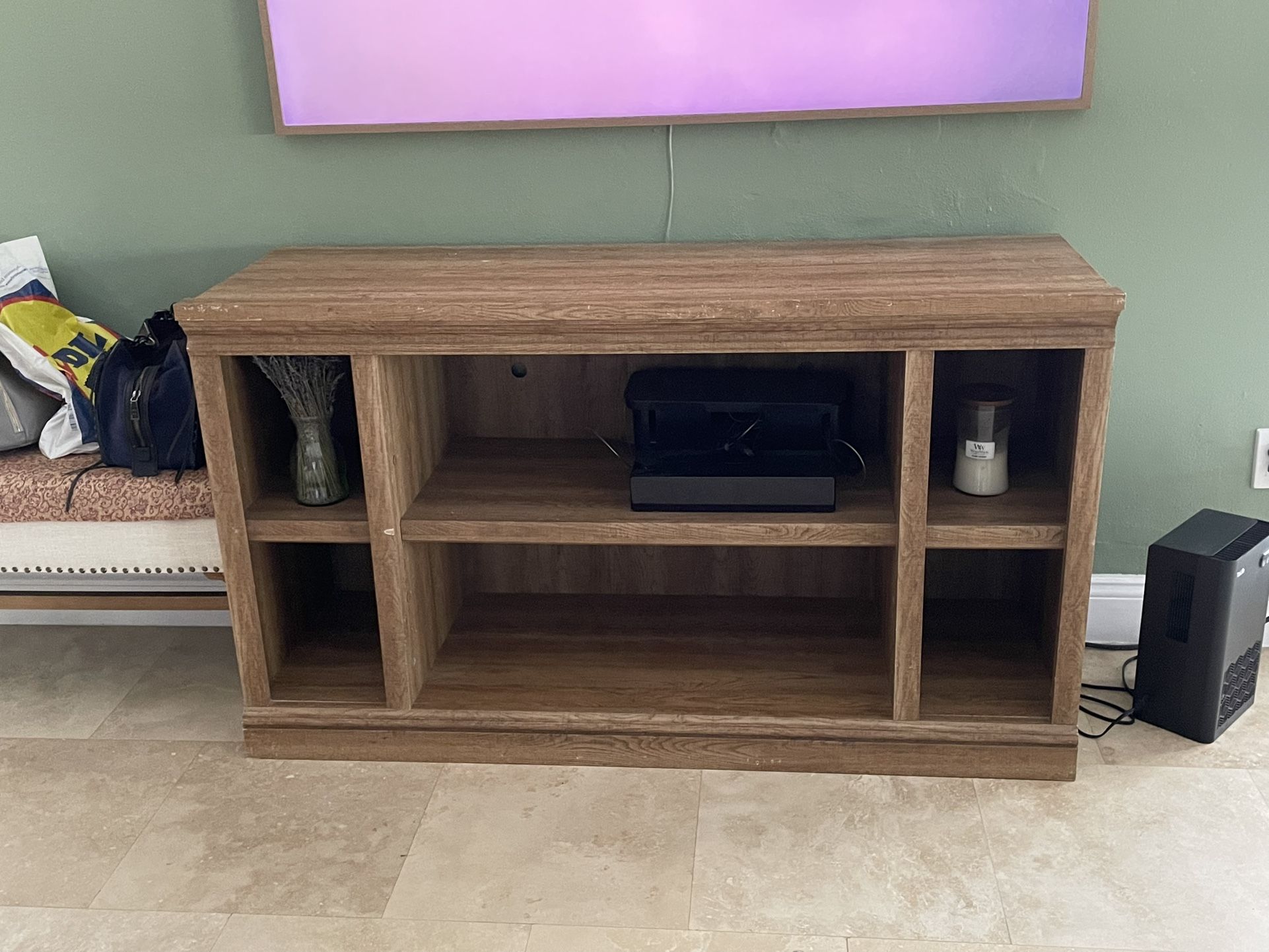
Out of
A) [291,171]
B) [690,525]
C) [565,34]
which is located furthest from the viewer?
[291,171]

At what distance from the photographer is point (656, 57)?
2184mm

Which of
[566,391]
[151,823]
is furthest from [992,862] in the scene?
[151,823]

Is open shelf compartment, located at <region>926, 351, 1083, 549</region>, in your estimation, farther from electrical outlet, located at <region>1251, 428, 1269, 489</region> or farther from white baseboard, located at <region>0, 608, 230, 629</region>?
white baseboard, located at <region>0, 608, 230, 629</region>

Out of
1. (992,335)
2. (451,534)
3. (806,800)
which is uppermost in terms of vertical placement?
(992,335)

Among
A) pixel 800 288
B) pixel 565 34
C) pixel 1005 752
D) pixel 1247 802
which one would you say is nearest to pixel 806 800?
pixel 1005 752

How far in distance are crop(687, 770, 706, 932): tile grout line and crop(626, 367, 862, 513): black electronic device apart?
1.52 ft

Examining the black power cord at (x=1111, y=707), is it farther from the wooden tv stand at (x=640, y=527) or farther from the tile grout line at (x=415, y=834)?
the tile grout line at (x=415, y=834)

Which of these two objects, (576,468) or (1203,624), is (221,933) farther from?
(1203,624)

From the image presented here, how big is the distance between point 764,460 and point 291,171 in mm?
1045

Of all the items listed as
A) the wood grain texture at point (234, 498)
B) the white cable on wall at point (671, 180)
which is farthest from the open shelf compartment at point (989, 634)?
the wood grain texture at point (234, 498)

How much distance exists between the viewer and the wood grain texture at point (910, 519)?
6.15 ft

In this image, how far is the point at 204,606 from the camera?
2.28 meters

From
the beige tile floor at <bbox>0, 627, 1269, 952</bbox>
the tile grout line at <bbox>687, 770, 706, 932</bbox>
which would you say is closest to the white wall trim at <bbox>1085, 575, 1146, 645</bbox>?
the beige tile floor at <bbox>0, 627, 1269, 952</bbox>

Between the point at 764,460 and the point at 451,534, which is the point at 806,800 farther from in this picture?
the point at 451,534
